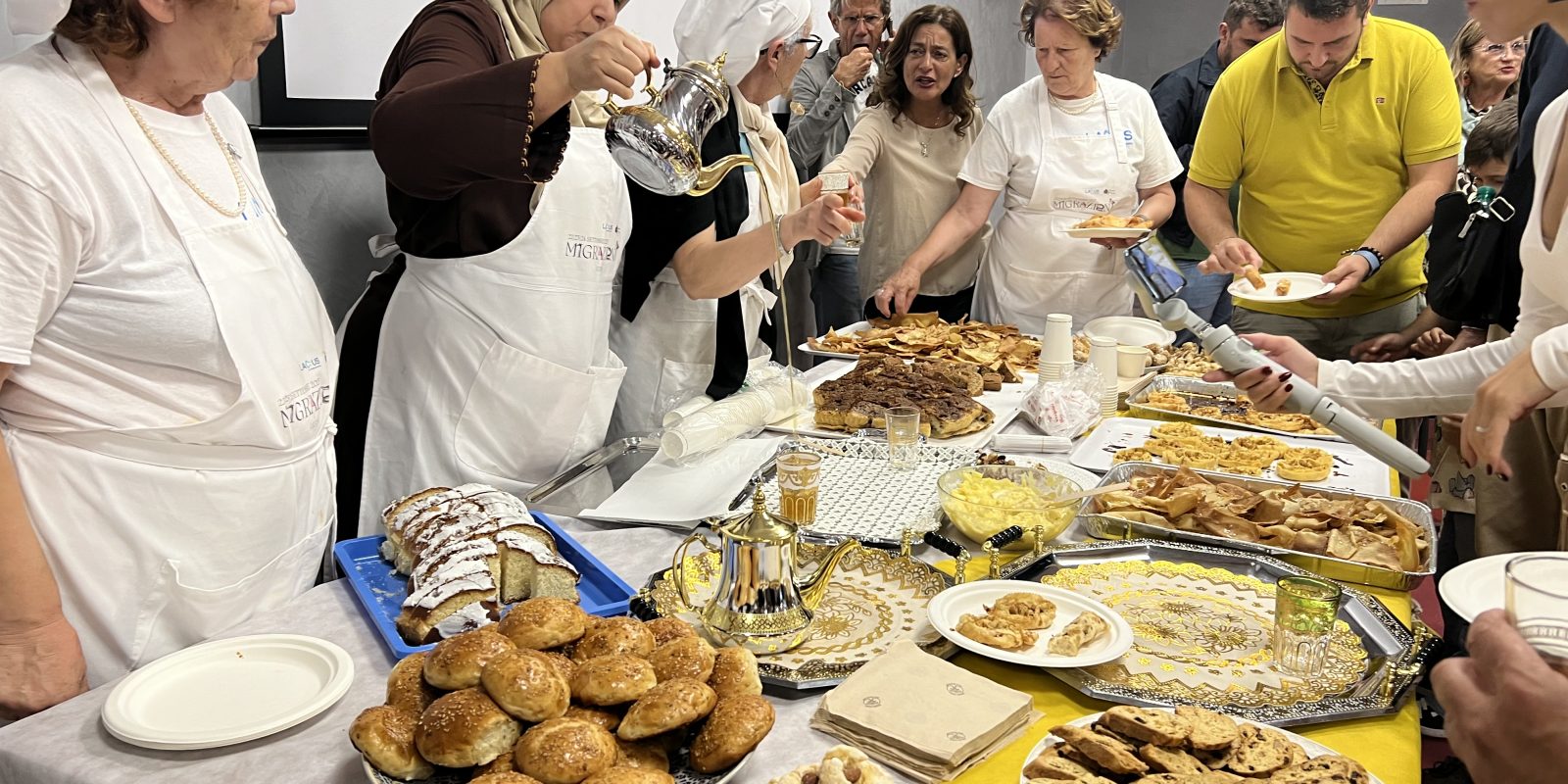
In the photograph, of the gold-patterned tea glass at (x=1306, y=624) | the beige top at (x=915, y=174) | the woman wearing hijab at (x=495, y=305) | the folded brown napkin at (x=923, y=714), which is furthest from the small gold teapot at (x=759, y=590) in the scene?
the beige top at (x=915, y=174)

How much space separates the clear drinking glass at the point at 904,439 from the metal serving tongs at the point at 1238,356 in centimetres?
54

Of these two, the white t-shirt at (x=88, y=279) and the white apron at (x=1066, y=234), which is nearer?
the white t-shirt at (x=88, y=279)

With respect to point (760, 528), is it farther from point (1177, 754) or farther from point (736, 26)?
point (736, 26)

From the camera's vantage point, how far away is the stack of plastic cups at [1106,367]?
9.29 ft

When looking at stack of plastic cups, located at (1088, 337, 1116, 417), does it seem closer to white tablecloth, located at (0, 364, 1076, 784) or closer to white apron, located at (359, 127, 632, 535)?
white apron, located at (359, 127, 632, 535)

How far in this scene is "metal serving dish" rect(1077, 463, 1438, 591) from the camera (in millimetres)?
1734

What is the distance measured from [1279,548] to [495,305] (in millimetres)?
1541

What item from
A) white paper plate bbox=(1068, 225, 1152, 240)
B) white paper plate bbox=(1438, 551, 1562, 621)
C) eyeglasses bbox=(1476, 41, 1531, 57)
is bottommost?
white paper plate bbox=(1438, 551, 1562, 621)

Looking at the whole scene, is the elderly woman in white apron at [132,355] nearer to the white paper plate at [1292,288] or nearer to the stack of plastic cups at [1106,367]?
the stack of plastic cups at [1106,367]

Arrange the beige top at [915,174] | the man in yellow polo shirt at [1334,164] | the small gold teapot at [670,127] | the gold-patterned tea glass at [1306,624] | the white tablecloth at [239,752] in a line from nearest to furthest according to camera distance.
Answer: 1. the white tablecloth at [239,752]
2. the gold-patterned tea glass at [1306,624]
3. the small gold teapot at [670,127]
4. the man in yellow polo shirt at [1334,164]
5. the beige top at [915,174]

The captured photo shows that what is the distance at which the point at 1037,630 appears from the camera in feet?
4.94

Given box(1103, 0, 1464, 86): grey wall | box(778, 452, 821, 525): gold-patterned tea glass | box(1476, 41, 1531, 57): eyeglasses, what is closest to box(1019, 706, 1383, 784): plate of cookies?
box(778, 452, 821, 525): gold-patterned tea glass

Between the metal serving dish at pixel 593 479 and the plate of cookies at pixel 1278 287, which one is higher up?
the plate of cookies at pixel 1278 287

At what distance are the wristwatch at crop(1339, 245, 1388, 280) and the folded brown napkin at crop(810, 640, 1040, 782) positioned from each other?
2589mm
